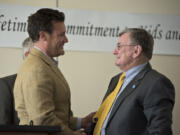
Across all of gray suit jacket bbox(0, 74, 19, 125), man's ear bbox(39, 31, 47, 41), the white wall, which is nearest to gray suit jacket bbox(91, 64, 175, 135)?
man's ear bbox(39, 31, 47, 41)

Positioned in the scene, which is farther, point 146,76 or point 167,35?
point 167,35

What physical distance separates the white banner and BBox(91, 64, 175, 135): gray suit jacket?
5.84 feet

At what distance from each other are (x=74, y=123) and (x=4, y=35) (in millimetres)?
1861

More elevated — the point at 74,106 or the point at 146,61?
the point at 146,61

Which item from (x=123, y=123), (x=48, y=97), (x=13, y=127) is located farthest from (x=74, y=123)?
(x=13, y=127)

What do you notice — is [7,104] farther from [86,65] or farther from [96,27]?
[96,27]

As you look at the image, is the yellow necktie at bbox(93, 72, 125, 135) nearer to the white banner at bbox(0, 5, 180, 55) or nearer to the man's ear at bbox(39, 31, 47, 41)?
the man's ear at bbox(39, 31, 47, 41)

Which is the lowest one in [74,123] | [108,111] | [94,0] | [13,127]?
[74,123]

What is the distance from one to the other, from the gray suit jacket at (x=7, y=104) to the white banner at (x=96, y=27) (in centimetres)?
148

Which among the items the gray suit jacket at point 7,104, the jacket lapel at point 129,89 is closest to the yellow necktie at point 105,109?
the jacket lapel at point 129,89

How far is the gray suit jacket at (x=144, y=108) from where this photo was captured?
6.34ft

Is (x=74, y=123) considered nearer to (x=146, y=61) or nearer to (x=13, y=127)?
(x=146, y=61)

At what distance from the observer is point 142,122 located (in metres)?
2.04

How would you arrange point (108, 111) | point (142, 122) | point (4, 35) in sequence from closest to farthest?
point (142, 122) < point (108, 111) < point (4, 35)
